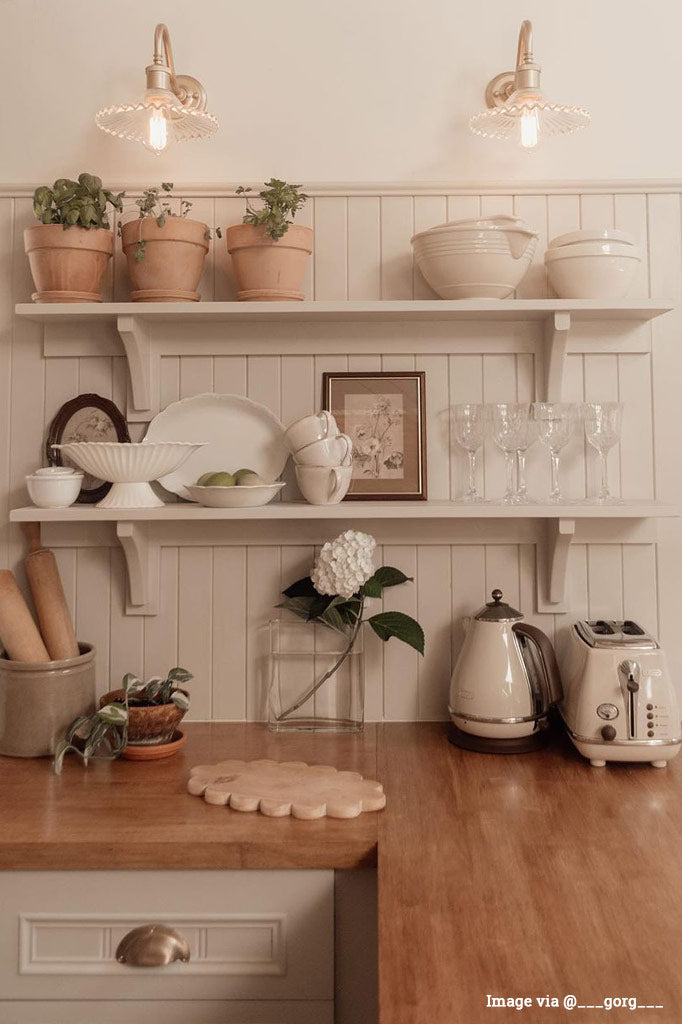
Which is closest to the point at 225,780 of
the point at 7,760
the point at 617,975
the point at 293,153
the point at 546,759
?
the point at 7,760

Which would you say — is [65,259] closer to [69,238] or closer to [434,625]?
[69,238]

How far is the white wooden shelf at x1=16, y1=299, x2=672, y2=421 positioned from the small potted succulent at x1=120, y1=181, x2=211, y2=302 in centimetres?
4

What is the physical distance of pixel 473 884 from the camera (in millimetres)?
1183

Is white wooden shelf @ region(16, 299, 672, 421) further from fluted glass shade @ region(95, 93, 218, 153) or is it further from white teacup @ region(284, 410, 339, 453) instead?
fluted glass shade @ region(95, 93, 218, 153)

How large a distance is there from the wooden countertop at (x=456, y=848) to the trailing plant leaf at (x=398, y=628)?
7.9 inches

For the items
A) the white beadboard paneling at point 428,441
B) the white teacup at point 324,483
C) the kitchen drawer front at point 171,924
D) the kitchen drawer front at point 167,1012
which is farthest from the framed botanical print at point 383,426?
the kitchen drawer front at point 167,1012

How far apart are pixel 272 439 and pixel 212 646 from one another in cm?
45

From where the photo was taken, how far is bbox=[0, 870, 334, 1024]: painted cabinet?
→ 51.6 inches

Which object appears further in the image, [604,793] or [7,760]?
[7,760]

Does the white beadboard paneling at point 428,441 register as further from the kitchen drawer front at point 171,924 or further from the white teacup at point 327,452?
the kitchen drawer front at point 171,924

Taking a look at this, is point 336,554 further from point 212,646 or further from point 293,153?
point 293,153

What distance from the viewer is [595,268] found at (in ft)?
5.64

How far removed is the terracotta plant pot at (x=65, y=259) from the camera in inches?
67.6

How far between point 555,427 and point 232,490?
637 millimetres
